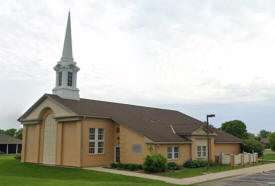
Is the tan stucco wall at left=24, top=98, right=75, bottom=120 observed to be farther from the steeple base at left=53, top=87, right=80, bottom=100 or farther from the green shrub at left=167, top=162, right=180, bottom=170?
the green shrub at left=167, top=162, right=180, bottom=170

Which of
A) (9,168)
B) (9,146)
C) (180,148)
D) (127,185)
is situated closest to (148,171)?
(180,148)

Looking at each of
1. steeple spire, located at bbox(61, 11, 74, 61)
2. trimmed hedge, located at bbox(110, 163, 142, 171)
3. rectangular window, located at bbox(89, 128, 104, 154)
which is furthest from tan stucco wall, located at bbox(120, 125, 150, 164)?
steeple spire, located at bbox(61, 11, 74, 61)

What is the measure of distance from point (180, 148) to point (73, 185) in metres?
16.0

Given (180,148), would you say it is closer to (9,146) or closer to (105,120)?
(105,120)

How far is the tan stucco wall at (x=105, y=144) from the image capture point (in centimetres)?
2778

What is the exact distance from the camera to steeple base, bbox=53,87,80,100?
3188 centimetres

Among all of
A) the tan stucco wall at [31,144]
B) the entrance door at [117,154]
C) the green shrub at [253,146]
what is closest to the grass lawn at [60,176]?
the tan stucco wall at [31,144]

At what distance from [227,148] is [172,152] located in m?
12.0

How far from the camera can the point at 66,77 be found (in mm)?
32375

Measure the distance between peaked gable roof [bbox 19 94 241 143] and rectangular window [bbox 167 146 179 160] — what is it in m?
0.77

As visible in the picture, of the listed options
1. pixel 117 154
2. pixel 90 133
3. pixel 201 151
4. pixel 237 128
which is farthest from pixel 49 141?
pixel 237 128

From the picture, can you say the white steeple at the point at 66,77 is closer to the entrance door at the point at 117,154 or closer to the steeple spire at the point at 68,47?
the steeple spire at the point at 68,47

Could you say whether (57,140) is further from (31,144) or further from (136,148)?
(136,148)

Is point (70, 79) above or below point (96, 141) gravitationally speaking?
above
